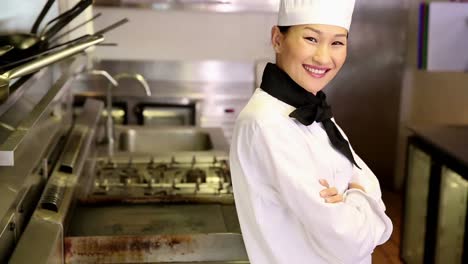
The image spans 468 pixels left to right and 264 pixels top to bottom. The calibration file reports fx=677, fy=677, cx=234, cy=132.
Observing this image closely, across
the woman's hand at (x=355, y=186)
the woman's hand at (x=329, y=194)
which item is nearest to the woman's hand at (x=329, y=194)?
the woman's hand at (x=329, y=194)

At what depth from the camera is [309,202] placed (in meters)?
1.32

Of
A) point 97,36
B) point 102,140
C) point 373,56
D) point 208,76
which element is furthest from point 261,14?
point 97,36

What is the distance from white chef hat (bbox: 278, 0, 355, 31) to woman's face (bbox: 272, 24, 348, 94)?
0.01m

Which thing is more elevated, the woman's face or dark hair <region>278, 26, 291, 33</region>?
dark hair <region>278, 26, 291, 33</region>

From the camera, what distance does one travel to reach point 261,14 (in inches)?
182

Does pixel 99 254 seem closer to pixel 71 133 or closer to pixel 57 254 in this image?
pixel 57 254

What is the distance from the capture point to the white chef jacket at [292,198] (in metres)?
1.33

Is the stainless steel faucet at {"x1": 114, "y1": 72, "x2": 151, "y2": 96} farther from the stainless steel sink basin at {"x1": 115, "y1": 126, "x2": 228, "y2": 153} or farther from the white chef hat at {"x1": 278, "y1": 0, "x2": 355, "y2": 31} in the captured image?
the white chef hat at {"x1": 278, "y1": 0, "x2": 355, "y2": 31}

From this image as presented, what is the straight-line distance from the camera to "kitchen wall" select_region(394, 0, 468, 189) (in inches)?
198

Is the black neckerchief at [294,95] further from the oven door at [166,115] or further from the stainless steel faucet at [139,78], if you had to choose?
the oven door at [166,115]

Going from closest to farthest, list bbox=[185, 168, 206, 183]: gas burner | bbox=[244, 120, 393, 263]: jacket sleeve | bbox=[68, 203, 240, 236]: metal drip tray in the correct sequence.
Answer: bbox=[244, 120, 393, 263]: jacket sleeve → bbox=[68, 203, 240, 236]: metal drip tray → bbox=[185, 168, 206, 183]: gas burner

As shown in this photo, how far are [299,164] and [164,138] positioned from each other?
6.14 ft

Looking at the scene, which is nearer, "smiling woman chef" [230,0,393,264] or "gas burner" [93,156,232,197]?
"smiling woman chef" [230,0,393,264]

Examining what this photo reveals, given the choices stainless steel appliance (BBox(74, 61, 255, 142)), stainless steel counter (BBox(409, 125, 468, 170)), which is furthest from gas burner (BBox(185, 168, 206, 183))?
stainless steel appliance (BBox(74, 61, 255, 142))
